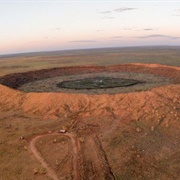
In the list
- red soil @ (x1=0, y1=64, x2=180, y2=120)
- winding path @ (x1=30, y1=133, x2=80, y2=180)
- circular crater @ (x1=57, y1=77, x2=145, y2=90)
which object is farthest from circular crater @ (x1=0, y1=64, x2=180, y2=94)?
winding path @ (x1=30, y1=133, x2=80, y2=180)

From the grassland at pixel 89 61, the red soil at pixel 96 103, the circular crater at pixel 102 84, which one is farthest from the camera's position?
the grassland at pixel 89 61

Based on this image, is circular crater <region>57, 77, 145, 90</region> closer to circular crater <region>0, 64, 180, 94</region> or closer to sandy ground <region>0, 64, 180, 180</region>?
circular crater <region>0, 64, 180, 94</region>

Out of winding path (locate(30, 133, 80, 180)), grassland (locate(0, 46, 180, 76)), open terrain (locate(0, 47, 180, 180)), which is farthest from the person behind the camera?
grassland (locate(0, 46, 180, 76))

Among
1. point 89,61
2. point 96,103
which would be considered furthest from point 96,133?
point 89,61

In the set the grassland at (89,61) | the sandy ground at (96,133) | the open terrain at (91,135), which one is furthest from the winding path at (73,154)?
the grassland at (89,61)

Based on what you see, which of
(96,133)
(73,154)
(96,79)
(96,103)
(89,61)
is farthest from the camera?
(89,61)

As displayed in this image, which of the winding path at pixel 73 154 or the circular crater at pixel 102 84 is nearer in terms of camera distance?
the winding path at pixel 73 154

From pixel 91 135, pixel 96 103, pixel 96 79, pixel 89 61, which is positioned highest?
pixel 96 103

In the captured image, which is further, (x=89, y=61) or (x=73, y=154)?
(x=89, y=61)

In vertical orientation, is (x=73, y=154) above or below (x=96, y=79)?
below

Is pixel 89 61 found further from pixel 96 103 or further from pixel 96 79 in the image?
pixel 96 103

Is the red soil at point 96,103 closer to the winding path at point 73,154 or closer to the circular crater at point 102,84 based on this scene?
the winding path at point 73,154
